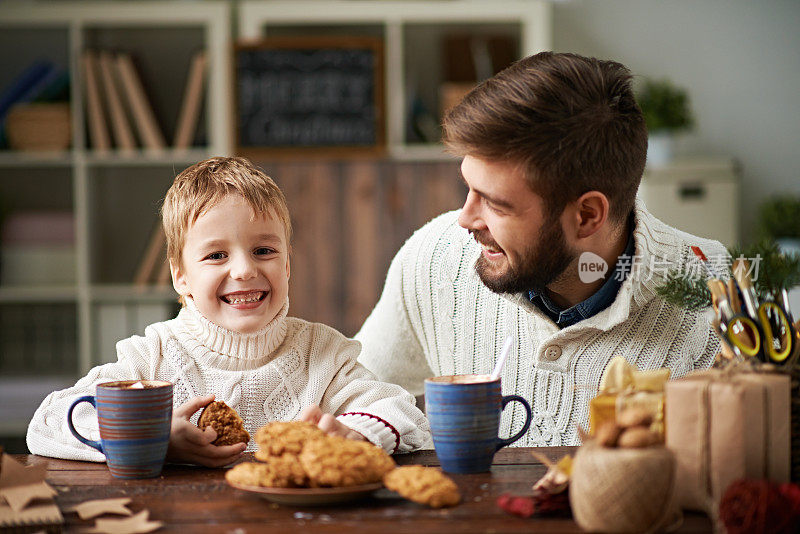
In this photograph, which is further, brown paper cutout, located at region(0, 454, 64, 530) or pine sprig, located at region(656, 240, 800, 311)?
pine sprig, located at region(656, 240, 800, 311)

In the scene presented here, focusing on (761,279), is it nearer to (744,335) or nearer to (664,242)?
(744,335)

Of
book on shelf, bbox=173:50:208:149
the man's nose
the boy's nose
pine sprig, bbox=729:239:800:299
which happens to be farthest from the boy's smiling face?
book on shelf, bbox=173:50:208:149

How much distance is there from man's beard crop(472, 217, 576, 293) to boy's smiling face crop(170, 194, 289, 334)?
0.38m

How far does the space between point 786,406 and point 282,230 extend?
75cm

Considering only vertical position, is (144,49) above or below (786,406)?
above

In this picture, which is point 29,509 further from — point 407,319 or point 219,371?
point 407,319

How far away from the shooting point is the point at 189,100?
11.7ft

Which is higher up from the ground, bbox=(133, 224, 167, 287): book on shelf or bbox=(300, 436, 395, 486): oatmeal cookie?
bbox=(133, 224, 167, 287): book on shelf

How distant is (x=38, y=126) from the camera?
356cm

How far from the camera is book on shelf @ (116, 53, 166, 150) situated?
139 inches

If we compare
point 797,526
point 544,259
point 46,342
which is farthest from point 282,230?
point 46,342

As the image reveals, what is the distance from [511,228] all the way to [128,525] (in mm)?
796

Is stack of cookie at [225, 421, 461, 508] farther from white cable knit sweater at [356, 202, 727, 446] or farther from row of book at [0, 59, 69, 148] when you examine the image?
row of book at [0, 59, 69, 148]

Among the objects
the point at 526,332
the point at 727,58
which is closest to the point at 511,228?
the point at 526,332
